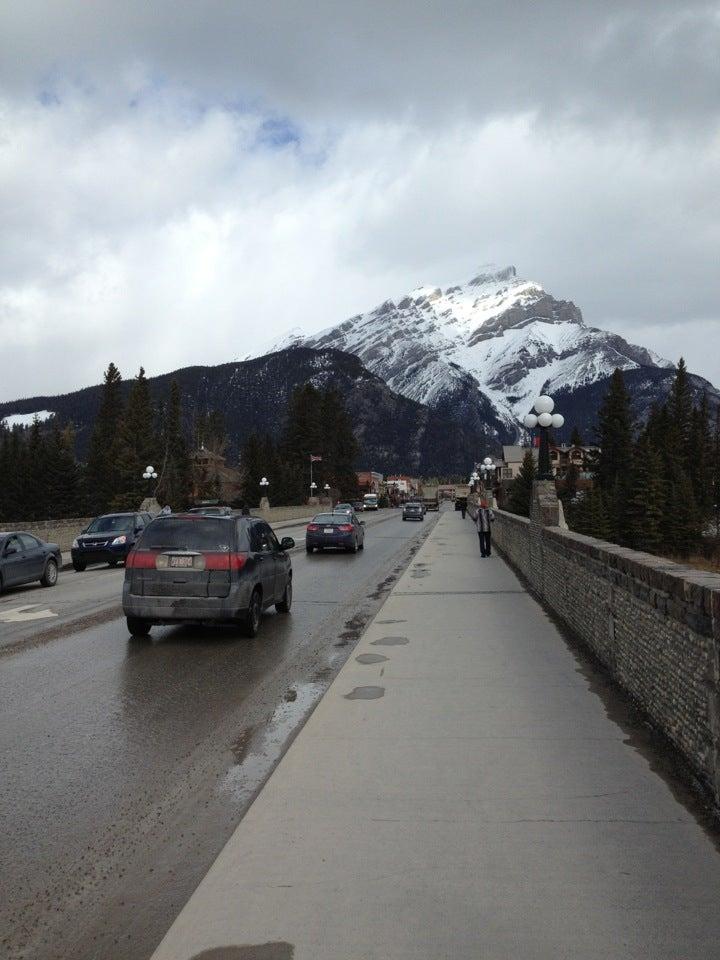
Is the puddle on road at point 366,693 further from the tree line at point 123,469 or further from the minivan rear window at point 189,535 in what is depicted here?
the tree line at point 123,469

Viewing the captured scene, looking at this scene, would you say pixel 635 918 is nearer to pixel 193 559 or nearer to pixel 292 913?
pixel 292 913

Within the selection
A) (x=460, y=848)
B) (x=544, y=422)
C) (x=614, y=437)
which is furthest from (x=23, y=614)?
(x=614, y=437)

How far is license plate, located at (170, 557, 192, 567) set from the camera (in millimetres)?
10789

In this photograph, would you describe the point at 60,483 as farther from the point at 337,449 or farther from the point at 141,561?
the point at 141,561

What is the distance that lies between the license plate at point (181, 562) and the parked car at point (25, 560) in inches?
317

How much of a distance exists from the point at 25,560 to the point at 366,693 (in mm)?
12684

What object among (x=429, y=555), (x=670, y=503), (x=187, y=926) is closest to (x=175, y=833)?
(x=187, y=926)

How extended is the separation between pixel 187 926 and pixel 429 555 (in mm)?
23851

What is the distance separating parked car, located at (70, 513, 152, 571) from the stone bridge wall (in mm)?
15999

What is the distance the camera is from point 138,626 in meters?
11.2

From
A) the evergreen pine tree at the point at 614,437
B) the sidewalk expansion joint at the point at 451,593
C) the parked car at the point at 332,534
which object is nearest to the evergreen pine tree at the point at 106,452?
the evergreen pine tree at the point at 614,437

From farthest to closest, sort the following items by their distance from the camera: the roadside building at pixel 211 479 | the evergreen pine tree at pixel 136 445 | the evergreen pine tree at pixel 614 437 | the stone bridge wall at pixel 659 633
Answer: the roadside building at pixel 211 479
the evergreen pine tree at pixel 614 437
the evergreen pine tree at pixel 136 445
the stone bridge wall at pixel 659 633

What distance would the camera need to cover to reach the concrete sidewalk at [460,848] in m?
3.38

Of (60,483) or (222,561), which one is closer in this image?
(222,561)
